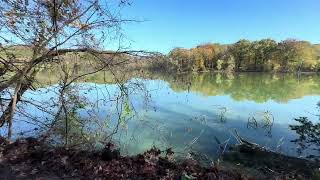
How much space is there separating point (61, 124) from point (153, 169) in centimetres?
412

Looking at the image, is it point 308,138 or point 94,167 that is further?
point 308,138

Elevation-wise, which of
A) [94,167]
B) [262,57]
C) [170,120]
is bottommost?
[170,120]

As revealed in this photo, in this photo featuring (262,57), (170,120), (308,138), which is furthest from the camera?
(262,57)

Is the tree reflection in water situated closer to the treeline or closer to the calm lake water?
the calm lake water

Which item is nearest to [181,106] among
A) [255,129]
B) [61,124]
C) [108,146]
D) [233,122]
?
[233,122]

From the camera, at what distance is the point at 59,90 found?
7.45m

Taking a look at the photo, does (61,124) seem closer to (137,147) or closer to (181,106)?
(137,147)

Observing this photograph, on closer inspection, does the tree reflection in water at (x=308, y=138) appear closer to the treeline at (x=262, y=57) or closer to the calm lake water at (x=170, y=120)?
the calm lake water at (x=170, y=120)

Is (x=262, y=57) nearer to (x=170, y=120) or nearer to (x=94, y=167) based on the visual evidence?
(x=170, y=120)

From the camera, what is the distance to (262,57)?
317 feet

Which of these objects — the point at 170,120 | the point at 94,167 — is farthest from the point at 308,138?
the point at 94,167

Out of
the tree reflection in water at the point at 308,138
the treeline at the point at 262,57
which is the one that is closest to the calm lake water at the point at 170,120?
the tree reflection in water at the point at 308,138

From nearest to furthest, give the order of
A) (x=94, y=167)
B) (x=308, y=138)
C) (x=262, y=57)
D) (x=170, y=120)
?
(x=94, y=167) → (x=308, y=138) → (x=170, y=120) → (x=262, y=57)

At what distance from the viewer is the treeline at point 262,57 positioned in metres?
95.3
